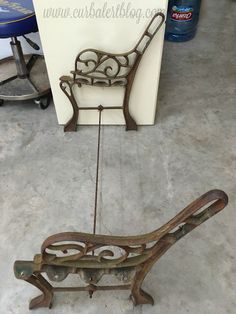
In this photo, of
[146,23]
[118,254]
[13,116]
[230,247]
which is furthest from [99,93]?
[230,247]

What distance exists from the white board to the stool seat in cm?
22

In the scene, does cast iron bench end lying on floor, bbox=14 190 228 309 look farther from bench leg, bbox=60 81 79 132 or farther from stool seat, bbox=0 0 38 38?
stool seat, bbox=0 0 38 38

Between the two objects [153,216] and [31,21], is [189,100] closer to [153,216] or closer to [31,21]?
[153,216]

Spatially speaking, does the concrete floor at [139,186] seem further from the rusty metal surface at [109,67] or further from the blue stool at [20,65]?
the rusty metal surface at [109,67]

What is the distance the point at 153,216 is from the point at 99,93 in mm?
821

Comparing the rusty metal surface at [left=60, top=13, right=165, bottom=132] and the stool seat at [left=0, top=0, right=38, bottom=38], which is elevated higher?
the stool seat at [left=0, top=0, right=38, bottom=38]

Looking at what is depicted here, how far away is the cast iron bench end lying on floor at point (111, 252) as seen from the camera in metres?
0.89

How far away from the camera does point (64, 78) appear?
5.79 feet

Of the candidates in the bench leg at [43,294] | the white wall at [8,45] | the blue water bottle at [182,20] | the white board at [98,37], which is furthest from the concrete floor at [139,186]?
the blue water bottle at [182,20]

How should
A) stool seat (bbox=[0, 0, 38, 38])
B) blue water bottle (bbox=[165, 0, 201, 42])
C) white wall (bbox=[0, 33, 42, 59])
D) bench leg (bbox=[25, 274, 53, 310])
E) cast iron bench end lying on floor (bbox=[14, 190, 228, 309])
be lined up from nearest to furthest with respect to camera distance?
cast iron bench end lying on floor (bbox=[14, 190, 228, 309])
bench leg (bbox=[25, 274, 53, 310])
stool seat (bbox=[0, 0, 38, 38])
white wall (bbox=[0, 33, 42, 59])
blue water bottle (bbox=[165, 0, 201, 42])

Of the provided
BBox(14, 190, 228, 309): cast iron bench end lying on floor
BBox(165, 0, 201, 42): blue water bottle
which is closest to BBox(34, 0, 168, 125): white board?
BBox(14, 190, 228, 309): cast iron bench end lying on floor

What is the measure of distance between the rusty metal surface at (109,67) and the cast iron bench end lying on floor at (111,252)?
39.6 inches

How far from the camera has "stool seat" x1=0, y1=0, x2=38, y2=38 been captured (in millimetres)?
1717

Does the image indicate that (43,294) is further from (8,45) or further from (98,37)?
(8,45)
